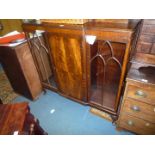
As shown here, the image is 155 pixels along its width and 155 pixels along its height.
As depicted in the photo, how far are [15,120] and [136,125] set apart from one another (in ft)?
3.84

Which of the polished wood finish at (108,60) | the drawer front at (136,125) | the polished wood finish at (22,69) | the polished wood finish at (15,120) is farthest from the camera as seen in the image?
the polished wood finish at (22,69)

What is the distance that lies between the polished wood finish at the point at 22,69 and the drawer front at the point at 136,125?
1352 millimetres

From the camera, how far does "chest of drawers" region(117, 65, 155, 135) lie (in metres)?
1.08

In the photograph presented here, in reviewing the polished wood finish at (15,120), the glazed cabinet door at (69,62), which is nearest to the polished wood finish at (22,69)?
the glazed cabinet door at (69,62)

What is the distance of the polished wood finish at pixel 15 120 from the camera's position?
2.88 ft

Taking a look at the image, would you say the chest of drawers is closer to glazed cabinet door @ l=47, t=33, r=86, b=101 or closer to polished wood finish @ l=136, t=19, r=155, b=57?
polished wood finish @ l=136, t=19, r=155, b=57

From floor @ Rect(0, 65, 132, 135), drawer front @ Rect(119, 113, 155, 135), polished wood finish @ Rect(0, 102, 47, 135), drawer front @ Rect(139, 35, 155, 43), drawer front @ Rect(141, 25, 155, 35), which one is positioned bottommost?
floor @ Rect(0, 65, 132, 135)

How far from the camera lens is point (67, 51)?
4.58ft

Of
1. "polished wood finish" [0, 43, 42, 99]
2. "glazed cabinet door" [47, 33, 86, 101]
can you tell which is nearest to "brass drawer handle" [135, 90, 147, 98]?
"glazed cabinet door" [47, 33, 86, 101]

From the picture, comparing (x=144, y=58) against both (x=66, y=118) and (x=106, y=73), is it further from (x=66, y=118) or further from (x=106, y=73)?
(x=66, y=118)

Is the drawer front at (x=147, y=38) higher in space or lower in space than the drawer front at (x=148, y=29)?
lower

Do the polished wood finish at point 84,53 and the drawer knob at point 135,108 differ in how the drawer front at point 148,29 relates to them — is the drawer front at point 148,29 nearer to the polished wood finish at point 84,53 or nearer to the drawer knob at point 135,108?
the polished wood finish at point 84,53

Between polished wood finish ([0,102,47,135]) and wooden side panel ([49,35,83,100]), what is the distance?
661 mm
